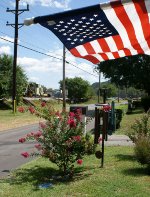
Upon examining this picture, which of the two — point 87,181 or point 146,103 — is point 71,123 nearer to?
point 87,181

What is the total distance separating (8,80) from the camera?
166 feet

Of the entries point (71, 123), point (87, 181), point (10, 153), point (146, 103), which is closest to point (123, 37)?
point (87, 181)

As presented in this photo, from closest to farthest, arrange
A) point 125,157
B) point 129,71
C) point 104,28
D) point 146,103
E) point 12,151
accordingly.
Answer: point 104,28, point 125,157, point 12,151, point 146,103, point 129,71

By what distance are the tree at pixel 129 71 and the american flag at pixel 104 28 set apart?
43.5 m

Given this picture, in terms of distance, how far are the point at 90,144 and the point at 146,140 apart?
296 centimetres

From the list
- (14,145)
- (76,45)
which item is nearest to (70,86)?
(14,145)

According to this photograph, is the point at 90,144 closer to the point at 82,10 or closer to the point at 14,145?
the point at 14,145

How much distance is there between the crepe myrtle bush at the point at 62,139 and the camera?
31.4 ft

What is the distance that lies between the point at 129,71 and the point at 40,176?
133 feet

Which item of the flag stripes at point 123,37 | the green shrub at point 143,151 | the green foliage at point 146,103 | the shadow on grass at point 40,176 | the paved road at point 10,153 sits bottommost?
the paved road at point 10,153

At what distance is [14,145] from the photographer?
679 inches

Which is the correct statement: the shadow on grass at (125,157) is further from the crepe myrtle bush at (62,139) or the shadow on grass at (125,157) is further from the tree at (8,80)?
the tree at (8,80)

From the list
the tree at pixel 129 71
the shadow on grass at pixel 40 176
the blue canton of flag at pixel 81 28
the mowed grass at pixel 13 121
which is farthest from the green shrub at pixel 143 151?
the tree at pixel 129 71

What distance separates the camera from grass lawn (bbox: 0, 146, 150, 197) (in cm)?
786
